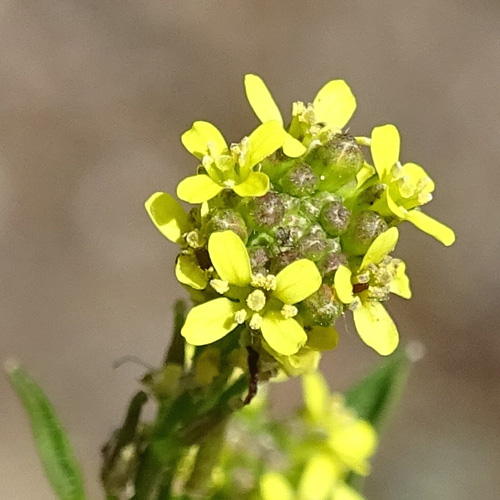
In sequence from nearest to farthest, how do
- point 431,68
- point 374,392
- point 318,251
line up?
point 318,251 < point 374,392 < point 431,68

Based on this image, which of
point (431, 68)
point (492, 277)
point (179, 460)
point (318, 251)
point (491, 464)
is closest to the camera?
point (318, 251)

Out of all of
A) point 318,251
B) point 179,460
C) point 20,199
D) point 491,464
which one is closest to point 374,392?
point 179,460

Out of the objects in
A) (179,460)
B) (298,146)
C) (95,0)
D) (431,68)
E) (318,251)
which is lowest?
(179,460)

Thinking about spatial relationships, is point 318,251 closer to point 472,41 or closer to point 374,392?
point 374,392

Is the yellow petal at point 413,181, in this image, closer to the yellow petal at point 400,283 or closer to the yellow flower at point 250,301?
the yellow petal at point 400,283

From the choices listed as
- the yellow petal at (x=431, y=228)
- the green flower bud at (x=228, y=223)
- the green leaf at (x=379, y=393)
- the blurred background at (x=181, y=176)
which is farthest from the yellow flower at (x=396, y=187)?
the blurred background at (x=181, y=176)

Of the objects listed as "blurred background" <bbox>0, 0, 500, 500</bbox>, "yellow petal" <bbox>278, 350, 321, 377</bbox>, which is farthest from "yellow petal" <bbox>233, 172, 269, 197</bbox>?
"blurred background" <bbox>0, 0, 500, 500</bbox>

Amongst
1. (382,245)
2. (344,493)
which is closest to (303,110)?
→ (382,245)
